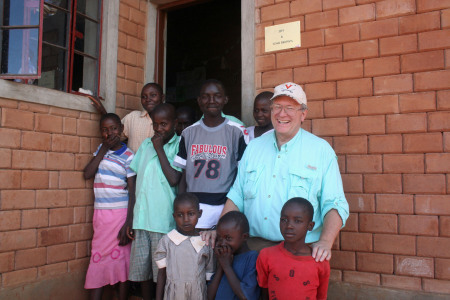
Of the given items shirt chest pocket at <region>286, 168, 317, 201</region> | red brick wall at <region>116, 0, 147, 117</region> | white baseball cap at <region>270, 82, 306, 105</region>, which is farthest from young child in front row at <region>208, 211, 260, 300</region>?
red brick wall at <region>116, 0, 147, 117</region>

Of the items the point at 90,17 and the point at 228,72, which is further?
the point at 228,72

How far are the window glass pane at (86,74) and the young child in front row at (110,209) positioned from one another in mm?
543

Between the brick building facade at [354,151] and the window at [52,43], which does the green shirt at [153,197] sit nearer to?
the brick building facade at [354,151]

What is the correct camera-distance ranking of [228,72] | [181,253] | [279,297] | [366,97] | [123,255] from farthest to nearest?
→ [228,72], [123,255], [366,97], [181,253], [279,297]

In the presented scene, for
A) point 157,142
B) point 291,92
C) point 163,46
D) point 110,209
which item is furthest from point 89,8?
point 291,92

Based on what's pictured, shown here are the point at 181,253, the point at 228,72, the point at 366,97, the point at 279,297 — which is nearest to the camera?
the point at 279,297

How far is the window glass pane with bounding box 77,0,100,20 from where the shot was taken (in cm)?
410

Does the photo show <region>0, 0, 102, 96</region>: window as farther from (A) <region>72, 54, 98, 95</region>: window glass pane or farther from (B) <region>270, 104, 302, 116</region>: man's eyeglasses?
(B) <region>270, 104, 302, 116</region>: man's eyeglasses

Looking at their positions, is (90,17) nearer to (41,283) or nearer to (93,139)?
(93,139)

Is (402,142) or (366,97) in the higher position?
(366,97)

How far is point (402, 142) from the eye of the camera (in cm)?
320

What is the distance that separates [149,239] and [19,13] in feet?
7.14

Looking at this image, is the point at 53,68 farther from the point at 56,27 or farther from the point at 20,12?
the point at 20,12

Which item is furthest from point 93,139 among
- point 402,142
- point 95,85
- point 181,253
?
point 402,142
